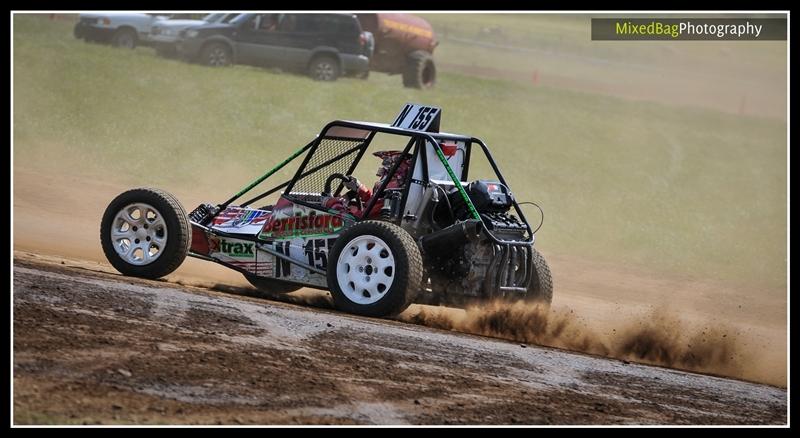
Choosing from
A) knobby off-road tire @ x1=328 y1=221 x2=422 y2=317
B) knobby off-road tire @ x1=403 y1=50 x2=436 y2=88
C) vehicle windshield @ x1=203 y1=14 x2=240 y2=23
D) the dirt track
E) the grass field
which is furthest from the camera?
knobby off-road tire @ x1=403 y1=50 x2=436 y2=88

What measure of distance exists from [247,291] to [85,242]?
18.2ft

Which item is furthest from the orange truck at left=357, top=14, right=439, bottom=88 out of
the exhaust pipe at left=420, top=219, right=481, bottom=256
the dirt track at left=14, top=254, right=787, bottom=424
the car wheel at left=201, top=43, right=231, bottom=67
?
the dirt track at left=14, top=254, right=787, bottom=424

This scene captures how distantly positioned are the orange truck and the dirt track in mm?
21037

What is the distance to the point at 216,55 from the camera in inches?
1139

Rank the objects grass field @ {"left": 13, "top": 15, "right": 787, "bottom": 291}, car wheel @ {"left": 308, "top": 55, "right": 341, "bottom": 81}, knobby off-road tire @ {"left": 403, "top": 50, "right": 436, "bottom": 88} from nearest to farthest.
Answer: grass field @ {"left": 13, "top": 15, "right": 787, "bottom": 291} < car wheel @ {"left": 308, "top": 55, "right": 341, "bottom": 81} < knobby off-road tire @ {"left": 403, "top": 50, "right": 436, "bottom": 88}

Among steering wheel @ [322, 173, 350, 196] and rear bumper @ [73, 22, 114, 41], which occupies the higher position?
rear bumper @ [73, 22, 114, 41]

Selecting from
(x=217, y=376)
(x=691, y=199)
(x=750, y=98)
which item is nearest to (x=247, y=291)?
(x=217, y=376)

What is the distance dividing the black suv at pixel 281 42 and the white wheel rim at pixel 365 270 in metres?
18.7

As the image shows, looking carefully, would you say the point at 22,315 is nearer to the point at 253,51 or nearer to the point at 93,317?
the point at 93,317

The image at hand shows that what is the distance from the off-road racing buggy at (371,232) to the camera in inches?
416

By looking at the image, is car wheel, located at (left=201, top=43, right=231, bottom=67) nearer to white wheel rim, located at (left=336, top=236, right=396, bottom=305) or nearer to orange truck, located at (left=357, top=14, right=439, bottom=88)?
orange truck, located at (left=357, top=14, right=439, bottom=88)

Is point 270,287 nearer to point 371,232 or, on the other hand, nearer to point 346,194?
point 346,194

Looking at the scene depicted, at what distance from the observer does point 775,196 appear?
28.7 metres

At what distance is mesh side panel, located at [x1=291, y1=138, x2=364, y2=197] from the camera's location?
11820mm
